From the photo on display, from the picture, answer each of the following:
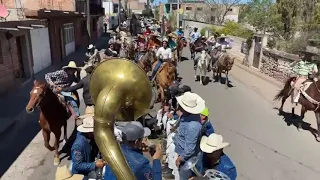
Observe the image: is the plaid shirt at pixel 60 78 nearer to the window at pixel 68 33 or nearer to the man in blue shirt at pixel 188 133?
the man in blue shirt at pixel 188 133

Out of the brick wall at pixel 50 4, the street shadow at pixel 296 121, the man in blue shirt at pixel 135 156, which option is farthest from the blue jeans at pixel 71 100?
the brick wall at pixel 50 4

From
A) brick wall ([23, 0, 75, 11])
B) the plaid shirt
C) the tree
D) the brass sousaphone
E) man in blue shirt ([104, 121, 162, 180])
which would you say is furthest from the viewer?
the tree

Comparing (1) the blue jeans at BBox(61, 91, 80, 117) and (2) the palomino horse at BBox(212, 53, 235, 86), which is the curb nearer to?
(2) the palomino horse at BBox(212, 53, 235, 86)

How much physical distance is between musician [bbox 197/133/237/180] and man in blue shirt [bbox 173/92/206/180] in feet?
0.82

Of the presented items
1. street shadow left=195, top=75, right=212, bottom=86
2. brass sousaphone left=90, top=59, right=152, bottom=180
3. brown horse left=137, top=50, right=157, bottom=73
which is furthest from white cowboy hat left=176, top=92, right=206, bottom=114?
street shadow left=195, top=75, right=212, bottom=86

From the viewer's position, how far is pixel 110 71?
231cm

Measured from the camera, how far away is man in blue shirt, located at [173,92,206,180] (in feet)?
13.2

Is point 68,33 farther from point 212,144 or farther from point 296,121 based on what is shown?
point 212,144

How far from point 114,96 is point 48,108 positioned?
4.15 m

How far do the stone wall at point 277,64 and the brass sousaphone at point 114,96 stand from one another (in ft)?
41.7

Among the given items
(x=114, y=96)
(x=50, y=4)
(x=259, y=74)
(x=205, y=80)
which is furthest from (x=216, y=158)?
(x=50, y=4)

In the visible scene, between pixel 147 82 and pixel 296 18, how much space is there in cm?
1822

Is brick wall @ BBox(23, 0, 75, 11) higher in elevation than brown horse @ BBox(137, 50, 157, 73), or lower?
higher

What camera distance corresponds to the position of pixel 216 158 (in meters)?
3.63
